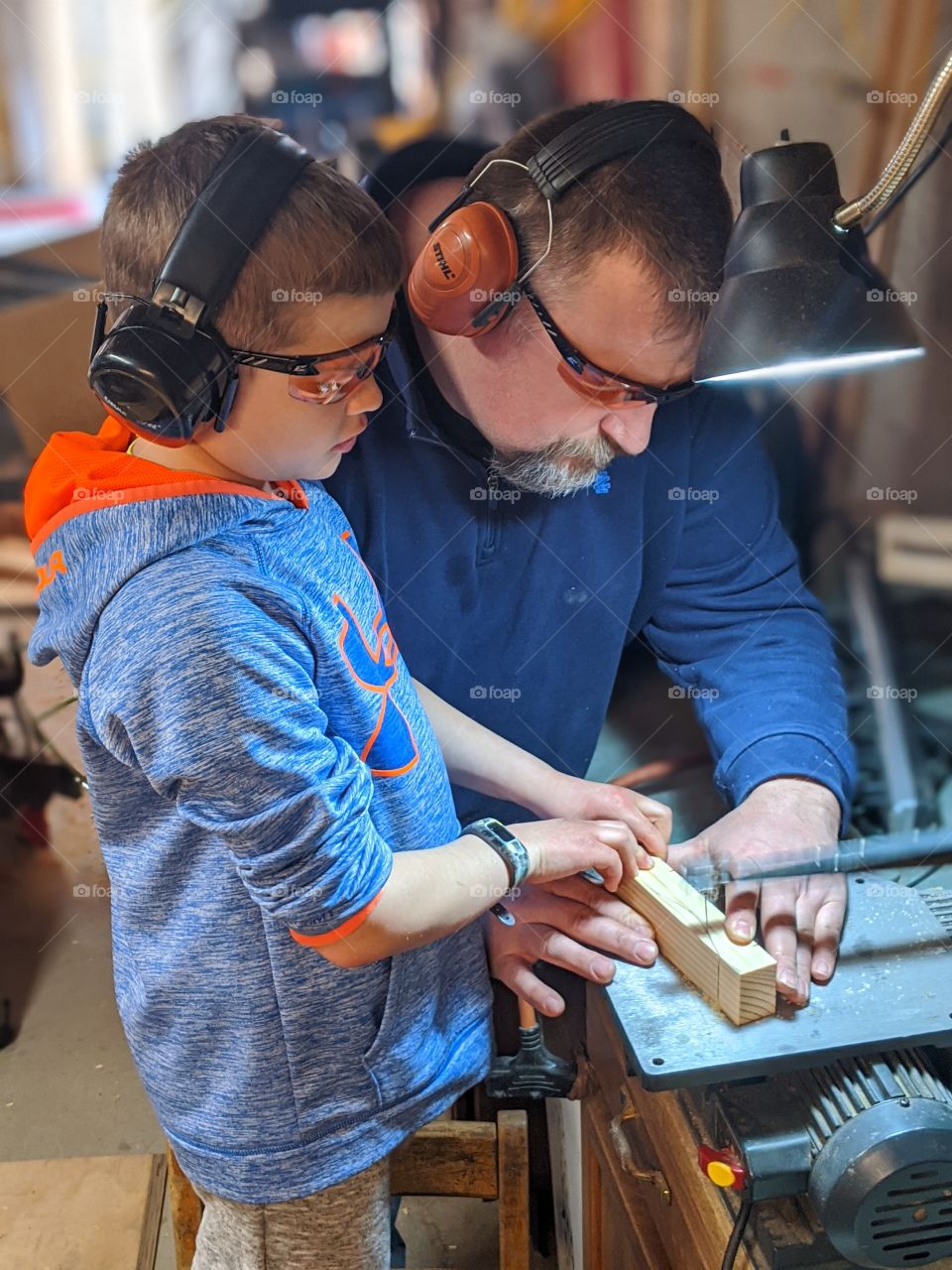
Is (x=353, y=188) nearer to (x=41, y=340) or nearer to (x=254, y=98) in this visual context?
(x=254, y=98)

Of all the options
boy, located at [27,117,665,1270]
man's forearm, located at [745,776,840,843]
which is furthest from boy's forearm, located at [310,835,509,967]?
man's forearm, located at [745,776,840,843]

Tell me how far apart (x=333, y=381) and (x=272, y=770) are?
332 mm

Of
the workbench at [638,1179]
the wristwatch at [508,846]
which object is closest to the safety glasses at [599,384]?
the wristwatch at [508,846]

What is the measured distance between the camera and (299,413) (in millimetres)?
920

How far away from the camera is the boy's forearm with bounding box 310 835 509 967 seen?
90cm

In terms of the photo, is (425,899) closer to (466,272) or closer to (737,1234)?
(737,1234)

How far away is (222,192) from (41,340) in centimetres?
40

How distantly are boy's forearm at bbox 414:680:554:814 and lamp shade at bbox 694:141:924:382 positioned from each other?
1.55ft

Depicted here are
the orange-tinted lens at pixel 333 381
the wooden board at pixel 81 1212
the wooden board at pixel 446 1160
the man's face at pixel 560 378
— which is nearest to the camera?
the orange-tinted lens at pixel 333 381

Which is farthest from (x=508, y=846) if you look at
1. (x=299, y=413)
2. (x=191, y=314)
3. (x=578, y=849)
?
(x=191, y=314)

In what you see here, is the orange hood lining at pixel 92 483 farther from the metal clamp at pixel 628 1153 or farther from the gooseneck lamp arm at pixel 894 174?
the metal clamp at pixel 628 1153

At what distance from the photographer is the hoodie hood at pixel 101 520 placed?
0.83 meters

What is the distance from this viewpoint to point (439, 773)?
1.11 meters

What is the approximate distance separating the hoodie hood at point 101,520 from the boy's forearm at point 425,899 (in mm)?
311
